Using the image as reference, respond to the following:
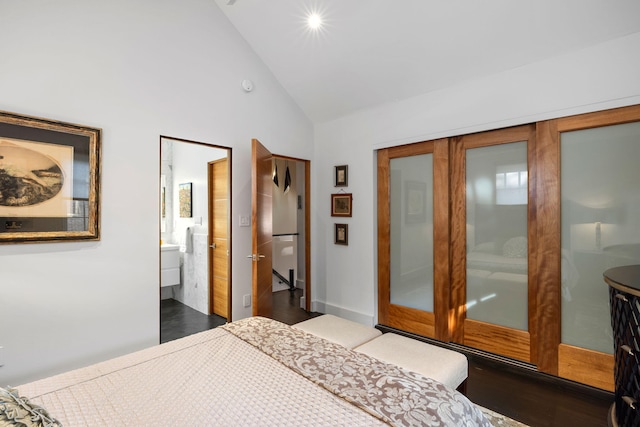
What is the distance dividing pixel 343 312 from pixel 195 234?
7.37ft

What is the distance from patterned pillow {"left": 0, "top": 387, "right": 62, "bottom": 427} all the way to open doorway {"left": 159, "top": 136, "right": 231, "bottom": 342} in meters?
2.79

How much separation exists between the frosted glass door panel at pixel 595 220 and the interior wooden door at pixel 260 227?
8.34 ft

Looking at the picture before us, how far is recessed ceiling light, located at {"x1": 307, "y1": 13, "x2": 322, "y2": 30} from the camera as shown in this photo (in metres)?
2.82

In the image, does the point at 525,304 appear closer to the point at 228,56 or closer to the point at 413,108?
the point at 413,108

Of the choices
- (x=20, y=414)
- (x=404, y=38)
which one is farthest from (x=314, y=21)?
(x=20, y=414)

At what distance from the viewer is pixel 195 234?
13.9 ft

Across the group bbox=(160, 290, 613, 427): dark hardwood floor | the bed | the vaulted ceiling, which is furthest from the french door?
the bed

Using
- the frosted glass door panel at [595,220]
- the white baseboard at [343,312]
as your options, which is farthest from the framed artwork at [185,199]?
the frosted glass door panel at [595,220]

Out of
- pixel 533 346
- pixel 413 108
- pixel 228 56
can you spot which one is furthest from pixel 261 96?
pixel 533 346

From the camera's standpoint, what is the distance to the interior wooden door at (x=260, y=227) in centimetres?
287

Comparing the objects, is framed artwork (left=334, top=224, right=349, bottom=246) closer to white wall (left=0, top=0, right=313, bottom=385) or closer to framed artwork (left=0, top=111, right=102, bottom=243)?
white wall (left=0, top=0, right=313, bottom=385)

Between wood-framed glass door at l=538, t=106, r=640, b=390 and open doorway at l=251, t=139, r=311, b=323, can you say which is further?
open doorway at l=251, t=139, r=311, b=323

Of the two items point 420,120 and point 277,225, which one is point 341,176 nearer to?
point 420,120

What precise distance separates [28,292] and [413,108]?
11.8 feet
